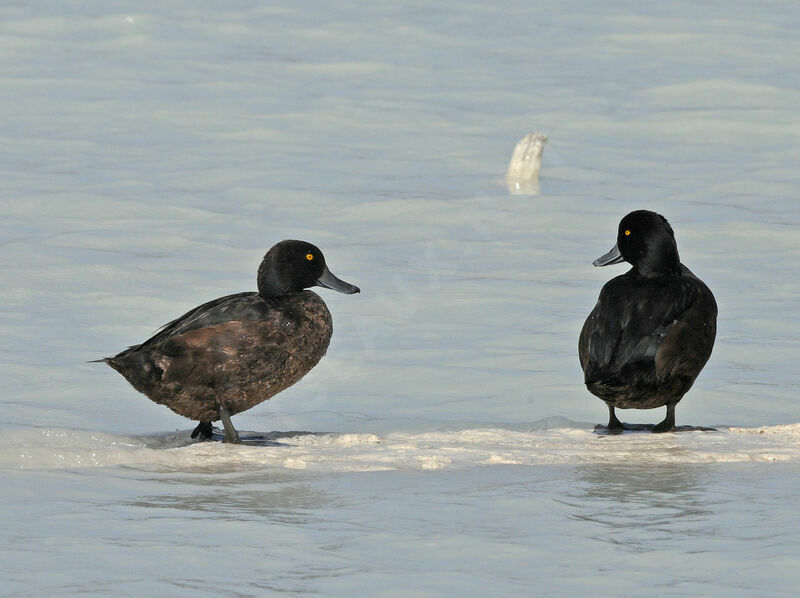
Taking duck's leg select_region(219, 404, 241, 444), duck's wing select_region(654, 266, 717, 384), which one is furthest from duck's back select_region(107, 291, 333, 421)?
duck's wing select_region(654, 266, 717, 384)

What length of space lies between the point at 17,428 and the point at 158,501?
5.45ft

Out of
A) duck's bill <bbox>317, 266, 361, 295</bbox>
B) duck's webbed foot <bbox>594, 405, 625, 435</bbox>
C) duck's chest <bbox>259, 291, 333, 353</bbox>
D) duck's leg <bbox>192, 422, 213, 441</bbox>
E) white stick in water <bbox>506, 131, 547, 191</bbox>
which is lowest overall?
duck's leg <bbox>192, 422, 213, 441</bbox>

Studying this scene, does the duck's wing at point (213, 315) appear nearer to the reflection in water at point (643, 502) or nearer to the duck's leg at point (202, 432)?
the duck's leg at point (202, 432)

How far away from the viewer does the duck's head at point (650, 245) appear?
8.37 metres

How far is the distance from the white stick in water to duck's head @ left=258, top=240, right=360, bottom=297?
8.73 metres

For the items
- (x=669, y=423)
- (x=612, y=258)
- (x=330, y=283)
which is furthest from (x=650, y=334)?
(x=330, y=283)

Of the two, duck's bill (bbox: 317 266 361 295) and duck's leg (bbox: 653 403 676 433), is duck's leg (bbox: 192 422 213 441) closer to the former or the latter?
duck's bill (bbox: 317 266 361 295)

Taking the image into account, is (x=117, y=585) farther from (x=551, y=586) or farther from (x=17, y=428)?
(x=17, y=428)

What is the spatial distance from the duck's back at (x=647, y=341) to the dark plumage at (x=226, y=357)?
4.57 feet

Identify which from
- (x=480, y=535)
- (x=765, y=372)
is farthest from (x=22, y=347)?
(x=480, y=535)

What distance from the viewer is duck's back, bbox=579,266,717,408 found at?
26.0ft

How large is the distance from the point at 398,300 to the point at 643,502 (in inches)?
229

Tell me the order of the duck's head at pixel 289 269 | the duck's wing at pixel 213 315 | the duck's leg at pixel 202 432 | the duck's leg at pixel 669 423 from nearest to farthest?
the duck's wing at pixel 213 315 < the duck's leg at pixel 202 432 < the duck's leg at pixel 669 423 < the duck's head at pixel 289 269

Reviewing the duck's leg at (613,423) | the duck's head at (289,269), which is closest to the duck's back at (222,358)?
the duck's head at (289,269)
